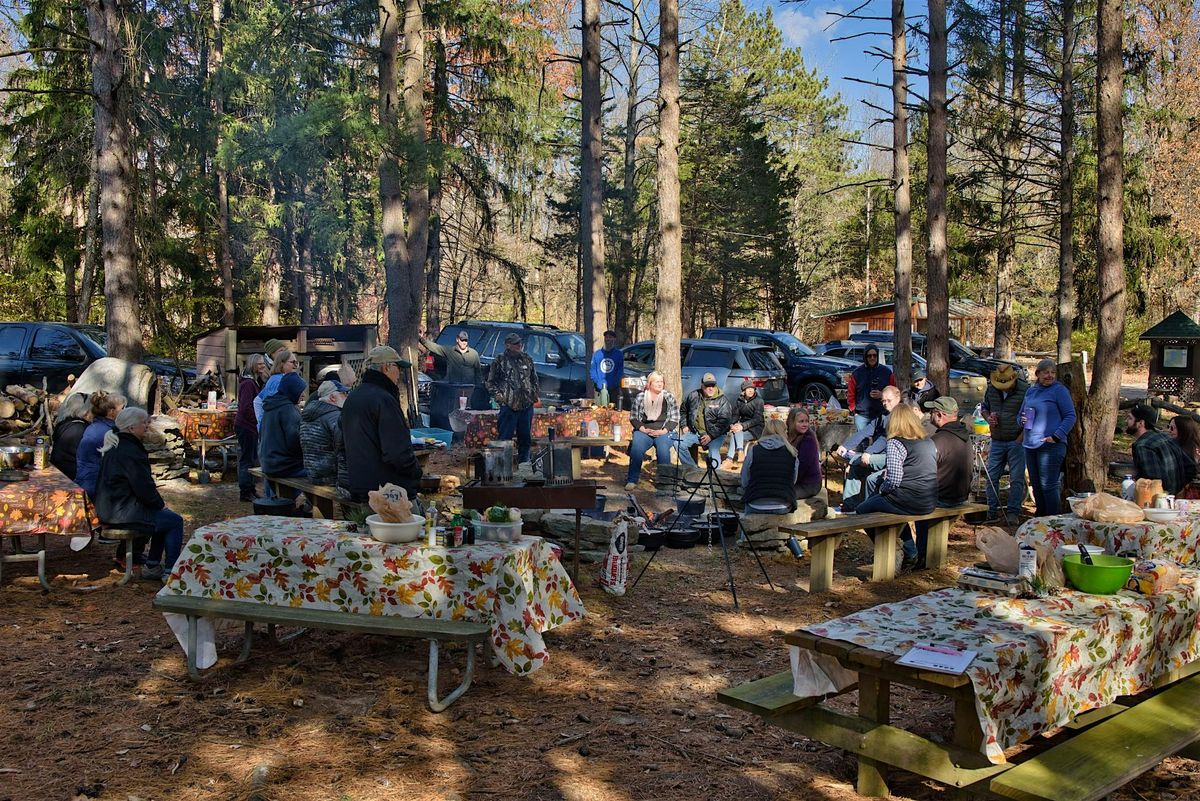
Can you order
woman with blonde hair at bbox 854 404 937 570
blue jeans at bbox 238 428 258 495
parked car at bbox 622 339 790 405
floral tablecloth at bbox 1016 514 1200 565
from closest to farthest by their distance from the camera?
floral tablecloth at bbox 1016 514 1200 565 → woman with blonde hair at bbox 854 404 937 570 → blue jeans at bbox 238 428 258 495 → parked car at bbox 622 339 790 405

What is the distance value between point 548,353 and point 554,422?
4.67 meters

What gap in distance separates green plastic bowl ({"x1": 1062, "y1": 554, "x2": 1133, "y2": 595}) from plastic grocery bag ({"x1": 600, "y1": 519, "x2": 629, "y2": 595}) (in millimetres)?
3325

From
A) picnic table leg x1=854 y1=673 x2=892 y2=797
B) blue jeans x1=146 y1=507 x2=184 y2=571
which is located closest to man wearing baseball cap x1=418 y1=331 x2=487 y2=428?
blue jeans x1=146 y1=507 x2=184 y2=571

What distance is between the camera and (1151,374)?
20922 millimetres

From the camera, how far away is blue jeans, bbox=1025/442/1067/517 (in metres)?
9.50

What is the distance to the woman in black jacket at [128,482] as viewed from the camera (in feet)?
22.8

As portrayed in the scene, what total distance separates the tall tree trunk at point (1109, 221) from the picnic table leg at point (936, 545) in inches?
106

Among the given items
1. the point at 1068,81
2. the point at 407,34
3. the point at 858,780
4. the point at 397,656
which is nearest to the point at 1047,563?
the point at 858,780

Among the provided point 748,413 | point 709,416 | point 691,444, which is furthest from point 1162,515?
point 691,444

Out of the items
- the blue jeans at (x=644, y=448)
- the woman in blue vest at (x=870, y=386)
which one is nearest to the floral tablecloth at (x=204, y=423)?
the blue jeans at (x=644, y=448)

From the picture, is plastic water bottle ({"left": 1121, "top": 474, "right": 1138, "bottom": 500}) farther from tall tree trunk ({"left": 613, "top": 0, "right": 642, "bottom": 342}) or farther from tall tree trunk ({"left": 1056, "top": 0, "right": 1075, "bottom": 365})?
tall tree trunk ({"left": 613, "top": 0, "right": 642, "bottom": 342})

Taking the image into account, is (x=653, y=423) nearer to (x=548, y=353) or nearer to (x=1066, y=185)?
(x=548, y=353)

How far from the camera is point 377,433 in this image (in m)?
6.48

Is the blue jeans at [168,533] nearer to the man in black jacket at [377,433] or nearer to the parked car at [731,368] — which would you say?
the man in black jacket at [377,433]
